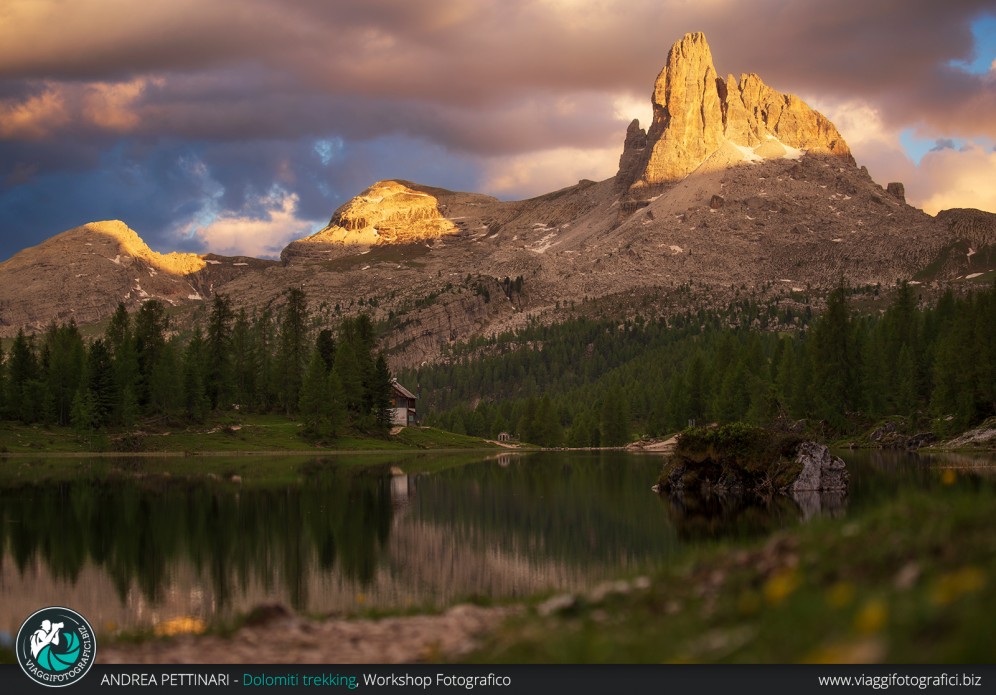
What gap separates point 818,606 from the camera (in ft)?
42.2

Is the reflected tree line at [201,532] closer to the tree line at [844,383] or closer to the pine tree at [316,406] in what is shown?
the pine tree at [316,406]

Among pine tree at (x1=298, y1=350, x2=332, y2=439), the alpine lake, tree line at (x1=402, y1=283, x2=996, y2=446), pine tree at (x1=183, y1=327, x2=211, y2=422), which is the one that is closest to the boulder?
the alpine lake

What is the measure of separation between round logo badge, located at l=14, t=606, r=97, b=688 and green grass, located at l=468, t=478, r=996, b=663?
6837 millimetres

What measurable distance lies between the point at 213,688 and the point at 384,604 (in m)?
12.1

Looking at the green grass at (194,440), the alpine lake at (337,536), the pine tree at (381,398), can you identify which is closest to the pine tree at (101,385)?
the green grass at (194,440)

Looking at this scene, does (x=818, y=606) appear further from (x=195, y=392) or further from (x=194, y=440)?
(x=195, y=392)

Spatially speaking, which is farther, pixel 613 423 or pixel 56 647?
pixel 613 423

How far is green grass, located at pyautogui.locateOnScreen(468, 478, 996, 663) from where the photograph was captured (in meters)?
10.8

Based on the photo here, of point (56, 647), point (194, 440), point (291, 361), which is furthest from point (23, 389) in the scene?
point (56, 647)

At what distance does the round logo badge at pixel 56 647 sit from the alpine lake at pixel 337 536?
468 cm

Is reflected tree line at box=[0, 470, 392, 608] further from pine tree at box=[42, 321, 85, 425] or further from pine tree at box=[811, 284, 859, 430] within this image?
pine tree at box=[811, 284, 859, 430]

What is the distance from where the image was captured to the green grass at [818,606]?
35.4ft

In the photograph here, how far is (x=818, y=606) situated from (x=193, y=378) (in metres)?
117

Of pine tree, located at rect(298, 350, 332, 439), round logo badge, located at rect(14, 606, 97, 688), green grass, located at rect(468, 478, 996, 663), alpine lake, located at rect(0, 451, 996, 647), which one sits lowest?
alpine lake, located at rect(0, 451, 996, 647)
